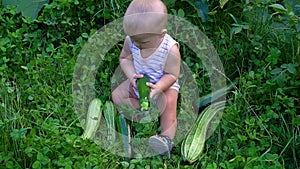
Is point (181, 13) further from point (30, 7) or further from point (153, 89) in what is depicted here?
point (30, 7)

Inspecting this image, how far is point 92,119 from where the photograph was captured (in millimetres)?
2625

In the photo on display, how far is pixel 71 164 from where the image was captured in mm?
2277

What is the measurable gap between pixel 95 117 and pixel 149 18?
51cm

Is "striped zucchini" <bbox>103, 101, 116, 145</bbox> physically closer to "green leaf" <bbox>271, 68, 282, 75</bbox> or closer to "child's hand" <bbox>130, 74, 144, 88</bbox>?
"child's hand" <bbox>130, 74, 144, 88</bbox>

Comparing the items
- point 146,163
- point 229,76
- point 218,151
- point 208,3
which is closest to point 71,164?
point 146,163

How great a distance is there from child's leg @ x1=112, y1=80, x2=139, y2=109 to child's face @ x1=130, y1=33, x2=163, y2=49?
21 cm

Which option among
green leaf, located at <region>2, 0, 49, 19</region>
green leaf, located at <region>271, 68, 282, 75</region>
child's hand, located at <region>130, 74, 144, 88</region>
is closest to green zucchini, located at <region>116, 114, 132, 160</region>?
child's hand, located at <region>130, 74, 144, 88</region>

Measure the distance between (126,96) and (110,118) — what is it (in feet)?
0.43

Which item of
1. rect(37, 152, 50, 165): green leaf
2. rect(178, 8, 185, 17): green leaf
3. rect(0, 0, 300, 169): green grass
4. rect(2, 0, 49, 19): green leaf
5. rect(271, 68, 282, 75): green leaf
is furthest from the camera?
rect(2, 0, 49, 19): green leaf

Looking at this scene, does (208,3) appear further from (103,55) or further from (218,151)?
(218,151)

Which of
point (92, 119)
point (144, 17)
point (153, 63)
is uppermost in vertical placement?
point (144, 17)

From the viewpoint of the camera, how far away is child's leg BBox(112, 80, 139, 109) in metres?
2.72

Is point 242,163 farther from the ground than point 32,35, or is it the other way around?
point 32,35

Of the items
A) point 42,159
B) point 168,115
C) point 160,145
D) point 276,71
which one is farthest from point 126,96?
point 276,71
